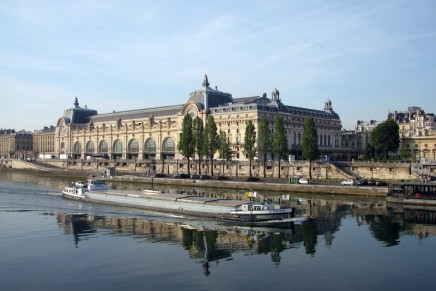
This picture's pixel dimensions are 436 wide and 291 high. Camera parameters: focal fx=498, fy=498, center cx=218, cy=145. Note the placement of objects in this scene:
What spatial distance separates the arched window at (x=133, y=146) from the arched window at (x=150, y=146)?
12.4 ft

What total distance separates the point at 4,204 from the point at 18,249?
26238 millimetres

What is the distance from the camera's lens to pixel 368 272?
104 ft

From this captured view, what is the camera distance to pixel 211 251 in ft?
122

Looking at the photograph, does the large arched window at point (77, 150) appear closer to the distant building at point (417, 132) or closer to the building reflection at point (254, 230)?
the distant building at point (417, 132)

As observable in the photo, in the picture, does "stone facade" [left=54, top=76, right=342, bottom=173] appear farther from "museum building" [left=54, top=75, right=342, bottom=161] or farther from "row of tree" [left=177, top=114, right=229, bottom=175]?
"row of tree" [left=177, top=114, right=229, bottom=175]

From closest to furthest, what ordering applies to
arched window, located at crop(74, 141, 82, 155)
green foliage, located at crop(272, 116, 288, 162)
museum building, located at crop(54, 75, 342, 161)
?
green foliage, located at crop(272, 116, 288, 162), museum building, located at crop(54, 75, 342, 161), arched window, located at crop(74, 141, 82, 155)

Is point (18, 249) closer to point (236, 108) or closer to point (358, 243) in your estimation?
point (358, 243)

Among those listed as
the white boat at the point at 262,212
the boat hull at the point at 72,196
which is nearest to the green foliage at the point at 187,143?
the boat hull at the point at 72,196

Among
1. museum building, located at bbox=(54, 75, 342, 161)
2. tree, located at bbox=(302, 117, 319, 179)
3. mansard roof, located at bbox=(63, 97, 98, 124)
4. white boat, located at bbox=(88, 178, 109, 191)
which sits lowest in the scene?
white boat, located at bbox=(88, 178, 109, 191)

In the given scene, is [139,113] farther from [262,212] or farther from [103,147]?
[262,212]

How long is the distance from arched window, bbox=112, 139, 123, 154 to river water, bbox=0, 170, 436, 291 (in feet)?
277

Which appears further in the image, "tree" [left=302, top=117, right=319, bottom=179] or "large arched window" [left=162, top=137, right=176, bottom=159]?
"large arched window" [left=162, top=137, right=176, bottom=159]

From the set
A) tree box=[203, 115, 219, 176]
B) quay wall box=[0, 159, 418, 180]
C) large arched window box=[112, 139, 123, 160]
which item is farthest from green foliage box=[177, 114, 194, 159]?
large arched window box=[112, 139, 123, 160]

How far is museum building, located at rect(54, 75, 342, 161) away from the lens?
368 feet
